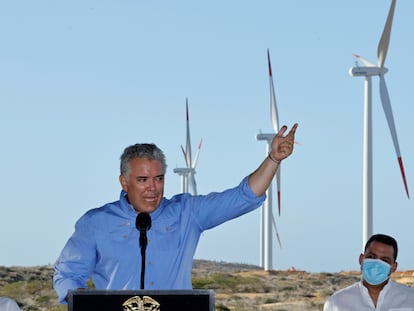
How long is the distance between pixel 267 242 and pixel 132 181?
137ft

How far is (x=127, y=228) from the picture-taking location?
6.12 metres

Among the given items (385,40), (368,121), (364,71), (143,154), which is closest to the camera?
(143,154)

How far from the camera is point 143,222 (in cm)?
548

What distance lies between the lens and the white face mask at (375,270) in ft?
24.1

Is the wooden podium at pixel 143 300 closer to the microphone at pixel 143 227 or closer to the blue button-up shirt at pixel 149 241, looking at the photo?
the microphone at pixel 143 227

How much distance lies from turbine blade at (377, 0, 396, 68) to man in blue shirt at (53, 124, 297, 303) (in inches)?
1003

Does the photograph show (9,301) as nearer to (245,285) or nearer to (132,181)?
(132,181)

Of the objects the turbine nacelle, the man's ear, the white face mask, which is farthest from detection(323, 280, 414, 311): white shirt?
the turbine nacelle

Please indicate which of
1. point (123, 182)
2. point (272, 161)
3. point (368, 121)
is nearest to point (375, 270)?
point (272, 161)

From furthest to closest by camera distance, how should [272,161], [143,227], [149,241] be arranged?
[272,161] < [149,241] < [143,227]

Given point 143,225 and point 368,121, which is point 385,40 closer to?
point 368,121

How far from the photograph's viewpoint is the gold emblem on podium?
4473mm

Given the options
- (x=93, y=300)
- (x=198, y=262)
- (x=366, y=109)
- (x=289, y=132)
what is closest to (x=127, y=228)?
(x=289, y=132)

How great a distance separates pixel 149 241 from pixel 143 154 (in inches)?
22.5
